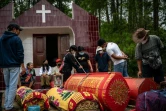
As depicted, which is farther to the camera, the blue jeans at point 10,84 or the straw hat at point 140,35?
the straw hat at point 140,35

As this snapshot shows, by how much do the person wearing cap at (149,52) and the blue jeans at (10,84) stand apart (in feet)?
8.05

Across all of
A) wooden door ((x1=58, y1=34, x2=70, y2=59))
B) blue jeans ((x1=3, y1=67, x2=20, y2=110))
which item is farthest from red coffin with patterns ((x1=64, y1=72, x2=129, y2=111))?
wooden door ((x1=58, y1=34, x2=70, y2=59))

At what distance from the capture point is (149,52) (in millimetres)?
5473

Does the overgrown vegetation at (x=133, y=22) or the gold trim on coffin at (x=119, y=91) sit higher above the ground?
the overgrown vegetation at (x=133, y=22)

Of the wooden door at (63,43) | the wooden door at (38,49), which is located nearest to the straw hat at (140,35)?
the wooden door at (63,43)

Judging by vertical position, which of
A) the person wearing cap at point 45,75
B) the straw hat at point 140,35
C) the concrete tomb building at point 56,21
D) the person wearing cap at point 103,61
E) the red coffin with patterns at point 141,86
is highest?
the concrete tomb building at point 56,21

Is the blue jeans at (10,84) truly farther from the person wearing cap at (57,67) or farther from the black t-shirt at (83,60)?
the person wearing cap at (57,67)

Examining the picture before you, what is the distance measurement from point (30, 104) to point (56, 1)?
21629 mm

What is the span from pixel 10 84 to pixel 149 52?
2819 millimetres

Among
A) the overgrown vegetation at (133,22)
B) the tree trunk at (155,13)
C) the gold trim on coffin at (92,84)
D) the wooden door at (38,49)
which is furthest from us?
the tree trunk at (155,13)

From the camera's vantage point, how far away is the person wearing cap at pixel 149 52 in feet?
17.7

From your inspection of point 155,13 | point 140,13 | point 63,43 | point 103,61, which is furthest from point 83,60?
point 155,13

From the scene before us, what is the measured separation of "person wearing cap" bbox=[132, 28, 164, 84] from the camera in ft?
17.7

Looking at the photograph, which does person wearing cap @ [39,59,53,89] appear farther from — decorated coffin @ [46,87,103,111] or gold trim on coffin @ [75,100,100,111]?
gold trim on coffin @ [75,100,100,111]
